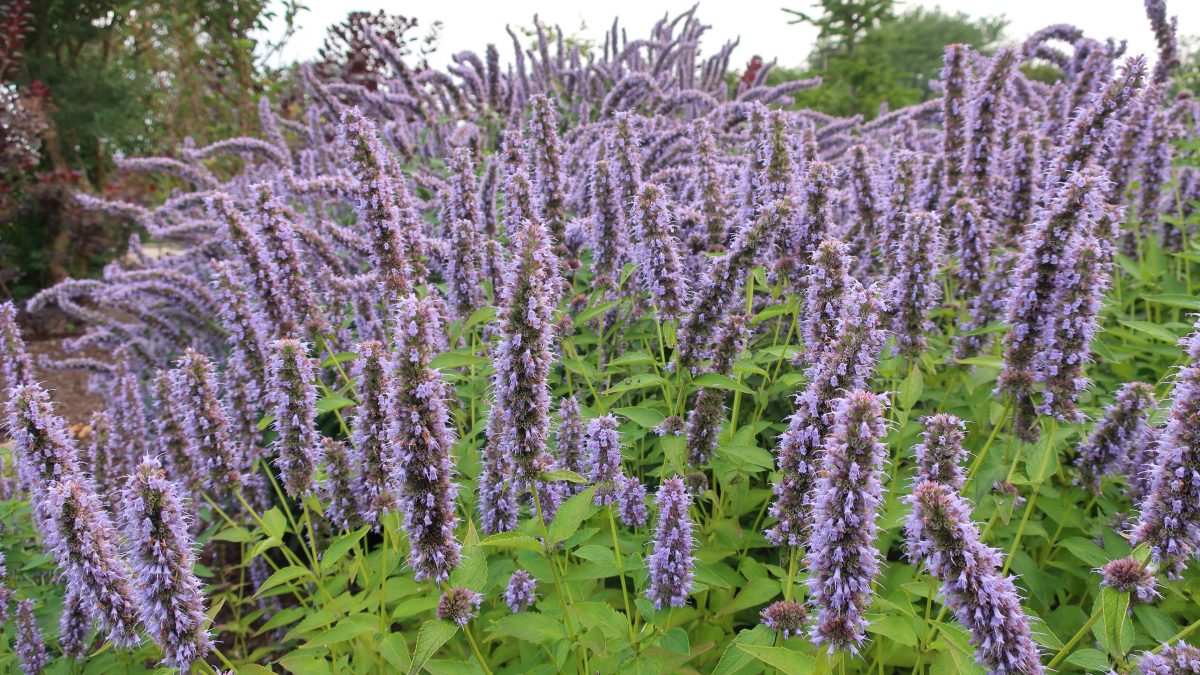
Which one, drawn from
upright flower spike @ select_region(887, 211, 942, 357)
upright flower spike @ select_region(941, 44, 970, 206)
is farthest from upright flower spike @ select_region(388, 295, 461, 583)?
upright flower spike @ select_region(941, 44, 970, 206)

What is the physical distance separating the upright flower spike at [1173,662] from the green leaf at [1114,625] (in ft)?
0.40

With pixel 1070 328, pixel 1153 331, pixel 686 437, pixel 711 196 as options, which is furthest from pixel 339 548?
pixel 1153 331

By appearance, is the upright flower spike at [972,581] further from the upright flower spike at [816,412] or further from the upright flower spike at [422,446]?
the upright flower spike at [422,446]

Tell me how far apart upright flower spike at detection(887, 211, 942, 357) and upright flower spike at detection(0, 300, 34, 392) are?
4656 millimetres

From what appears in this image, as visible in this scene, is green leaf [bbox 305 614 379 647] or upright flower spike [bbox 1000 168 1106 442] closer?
green leaf [bbox 305 614 379 647]

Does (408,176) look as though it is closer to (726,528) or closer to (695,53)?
(726,528)

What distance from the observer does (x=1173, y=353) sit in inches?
140

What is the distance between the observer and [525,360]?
2.36 m

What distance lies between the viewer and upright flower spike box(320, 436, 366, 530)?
120 inches

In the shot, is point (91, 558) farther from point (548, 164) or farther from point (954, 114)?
point (954, 114)

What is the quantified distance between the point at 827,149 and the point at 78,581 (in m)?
7.16

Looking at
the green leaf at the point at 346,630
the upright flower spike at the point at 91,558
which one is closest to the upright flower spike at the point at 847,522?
the green leaf at the point at 346,630

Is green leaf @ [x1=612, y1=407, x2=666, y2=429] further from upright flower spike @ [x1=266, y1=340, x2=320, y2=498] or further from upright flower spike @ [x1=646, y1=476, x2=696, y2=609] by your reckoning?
upright flower spike @ [x1=266, y1=340, x2=320, y2=498]

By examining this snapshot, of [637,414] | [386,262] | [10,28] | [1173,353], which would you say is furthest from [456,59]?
[10,28]
